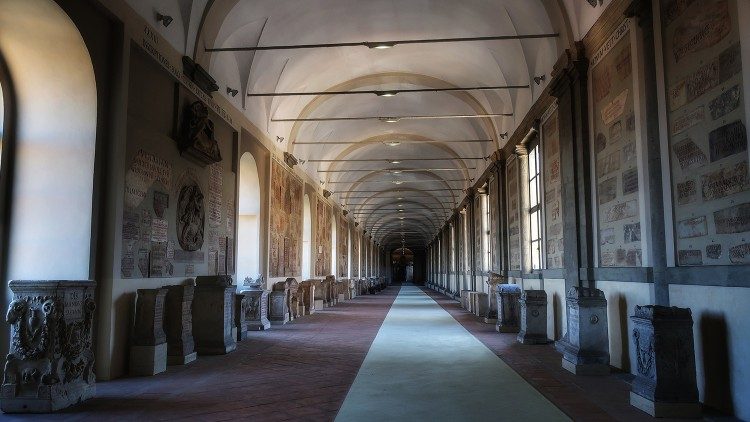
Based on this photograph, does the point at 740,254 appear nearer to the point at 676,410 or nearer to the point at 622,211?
the point at 676,410

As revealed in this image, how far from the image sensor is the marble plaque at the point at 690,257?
5760 mm

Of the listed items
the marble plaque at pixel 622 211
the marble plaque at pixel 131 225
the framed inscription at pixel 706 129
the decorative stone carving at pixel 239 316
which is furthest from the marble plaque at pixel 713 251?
the decorative stone carving at pixel 239 316

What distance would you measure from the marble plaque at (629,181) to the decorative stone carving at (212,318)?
6471 millimetres

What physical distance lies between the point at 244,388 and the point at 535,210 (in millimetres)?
8830

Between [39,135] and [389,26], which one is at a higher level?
[389,26]

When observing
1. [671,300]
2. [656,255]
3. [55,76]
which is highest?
[55,76]

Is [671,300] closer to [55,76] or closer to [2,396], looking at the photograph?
[2,396]

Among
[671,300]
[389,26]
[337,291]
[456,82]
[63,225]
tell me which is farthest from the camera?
[337,291]

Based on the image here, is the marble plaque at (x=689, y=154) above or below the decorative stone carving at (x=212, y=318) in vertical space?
above

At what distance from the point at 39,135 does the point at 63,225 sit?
119cm

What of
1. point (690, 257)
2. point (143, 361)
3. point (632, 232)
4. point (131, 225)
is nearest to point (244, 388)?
point (143, 361)

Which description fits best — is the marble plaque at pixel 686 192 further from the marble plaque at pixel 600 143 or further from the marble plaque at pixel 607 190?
the marble plaque at pixel 600 143

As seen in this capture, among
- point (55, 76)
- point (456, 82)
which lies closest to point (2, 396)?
point (55, 76)

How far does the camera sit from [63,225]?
701 cm
